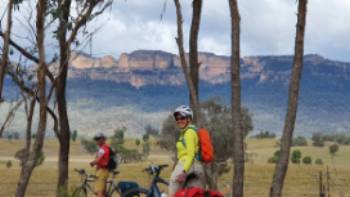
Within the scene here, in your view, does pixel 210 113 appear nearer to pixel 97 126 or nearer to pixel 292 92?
pixel 292 92

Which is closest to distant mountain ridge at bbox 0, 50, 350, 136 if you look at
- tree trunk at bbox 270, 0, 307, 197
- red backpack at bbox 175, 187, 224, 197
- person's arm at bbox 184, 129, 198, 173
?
tree trunk at bbox 270, 0, 307, 197

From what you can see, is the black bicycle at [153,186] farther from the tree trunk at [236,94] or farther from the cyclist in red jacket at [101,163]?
the tree trunk at [236,94]

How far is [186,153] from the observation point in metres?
10.2

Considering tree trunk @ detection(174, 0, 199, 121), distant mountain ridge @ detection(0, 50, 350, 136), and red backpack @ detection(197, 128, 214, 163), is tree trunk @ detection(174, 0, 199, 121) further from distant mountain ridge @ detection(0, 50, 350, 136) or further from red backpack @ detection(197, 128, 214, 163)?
distant mountain ridge @ detection(0, 50, 350, 136)

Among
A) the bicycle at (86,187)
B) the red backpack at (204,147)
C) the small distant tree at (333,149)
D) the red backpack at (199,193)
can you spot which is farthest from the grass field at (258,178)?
the red backpack at (199,193)

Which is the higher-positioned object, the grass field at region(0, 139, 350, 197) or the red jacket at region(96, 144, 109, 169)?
the red jacket at region(96, 144, 109, 169)

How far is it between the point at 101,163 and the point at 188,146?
355cm

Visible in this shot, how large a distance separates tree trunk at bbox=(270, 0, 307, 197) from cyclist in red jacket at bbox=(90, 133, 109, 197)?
2.73m

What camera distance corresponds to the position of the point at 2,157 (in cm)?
10138

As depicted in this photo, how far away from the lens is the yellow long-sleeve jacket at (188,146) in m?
10.1

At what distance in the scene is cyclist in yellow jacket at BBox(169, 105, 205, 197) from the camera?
1016 centimetres

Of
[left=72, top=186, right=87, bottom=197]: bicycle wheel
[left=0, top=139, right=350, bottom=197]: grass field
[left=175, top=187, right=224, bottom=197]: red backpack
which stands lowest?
[left=0, top=139, right=350, bottom=197]: grass field

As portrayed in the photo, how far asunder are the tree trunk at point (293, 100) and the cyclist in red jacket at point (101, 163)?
2727 millimetres

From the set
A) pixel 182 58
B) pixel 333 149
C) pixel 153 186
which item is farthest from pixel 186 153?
pixel 333 149
